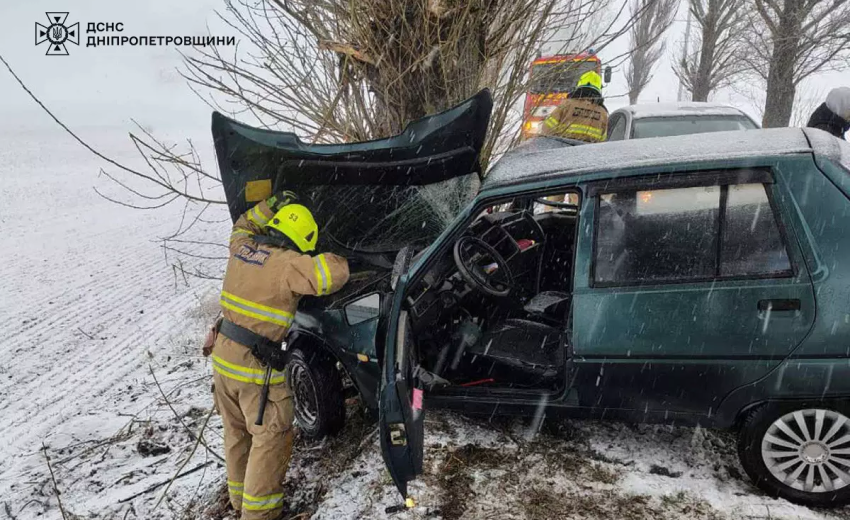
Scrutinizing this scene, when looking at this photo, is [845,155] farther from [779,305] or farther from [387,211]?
[387,211]

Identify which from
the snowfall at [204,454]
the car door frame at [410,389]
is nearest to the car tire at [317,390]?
the snowfall at [204,454]

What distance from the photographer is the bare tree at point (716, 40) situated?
13.9m

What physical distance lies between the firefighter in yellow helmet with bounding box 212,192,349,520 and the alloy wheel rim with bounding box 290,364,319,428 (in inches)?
14.5

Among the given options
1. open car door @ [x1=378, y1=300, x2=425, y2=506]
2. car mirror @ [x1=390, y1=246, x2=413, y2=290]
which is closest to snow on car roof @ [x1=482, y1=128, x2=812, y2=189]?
car mirror @ [x1=390, y1=246, x2=413, y2=290]

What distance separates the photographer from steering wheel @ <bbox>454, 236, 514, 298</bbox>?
9.98 ft

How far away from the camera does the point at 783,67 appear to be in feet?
37.2

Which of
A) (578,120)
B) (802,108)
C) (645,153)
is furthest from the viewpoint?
(802,108)

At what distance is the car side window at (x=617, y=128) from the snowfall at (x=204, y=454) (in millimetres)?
4444

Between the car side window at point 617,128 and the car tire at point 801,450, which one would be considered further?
the car side window at point 617,128

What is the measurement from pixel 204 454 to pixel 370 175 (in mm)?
2402

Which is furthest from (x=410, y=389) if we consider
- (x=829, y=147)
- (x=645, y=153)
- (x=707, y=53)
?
(x=707, y=53)

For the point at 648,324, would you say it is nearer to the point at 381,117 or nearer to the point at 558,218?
the point at 558,218

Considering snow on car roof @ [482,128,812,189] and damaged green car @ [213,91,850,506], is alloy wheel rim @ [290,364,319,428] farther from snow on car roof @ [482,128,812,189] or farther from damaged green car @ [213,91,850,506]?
snow on car roof @ [482,128,812,189]

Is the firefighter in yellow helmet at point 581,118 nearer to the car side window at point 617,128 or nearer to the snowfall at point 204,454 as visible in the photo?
the car side window at point 617,128
